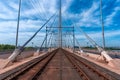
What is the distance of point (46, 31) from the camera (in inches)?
2464

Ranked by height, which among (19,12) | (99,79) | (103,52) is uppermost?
(19,12)

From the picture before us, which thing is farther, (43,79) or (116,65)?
(116,65)

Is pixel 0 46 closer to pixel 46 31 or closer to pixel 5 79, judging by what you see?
pixel 46 31

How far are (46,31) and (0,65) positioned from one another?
45.8 meters

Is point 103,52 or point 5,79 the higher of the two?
point 103,52

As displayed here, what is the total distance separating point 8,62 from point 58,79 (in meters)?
9.14

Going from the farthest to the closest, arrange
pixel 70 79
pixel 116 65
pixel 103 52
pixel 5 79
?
1. pixel 103 52
2. pixel 116 65
3. pixel 70 79
4. pixel 5 79

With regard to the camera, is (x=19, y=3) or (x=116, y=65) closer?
(x=116, y=65)

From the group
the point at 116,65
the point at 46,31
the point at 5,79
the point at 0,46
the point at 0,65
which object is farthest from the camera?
the point at 0,46

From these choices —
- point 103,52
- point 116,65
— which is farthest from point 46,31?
point 116,65

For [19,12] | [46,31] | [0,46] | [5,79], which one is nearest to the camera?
[5,79]

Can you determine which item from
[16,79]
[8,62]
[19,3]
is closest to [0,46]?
[19,3]

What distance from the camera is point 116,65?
18.3 metres

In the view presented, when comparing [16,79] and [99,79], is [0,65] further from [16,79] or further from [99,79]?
[99,79]
